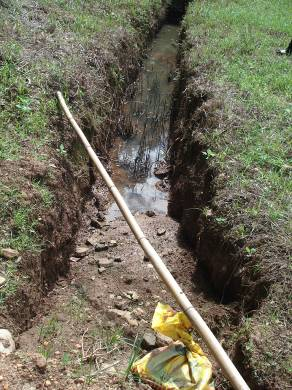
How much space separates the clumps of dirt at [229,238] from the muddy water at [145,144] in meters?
0.38

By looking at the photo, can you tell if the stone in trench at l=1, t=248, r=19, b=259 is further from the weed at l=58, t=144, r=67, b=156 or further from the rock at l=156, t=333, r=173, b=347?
the weed at l=58, t=144, r=67, b=156

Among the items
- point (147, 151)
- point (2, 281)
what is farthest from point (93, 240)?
point (147, 151)

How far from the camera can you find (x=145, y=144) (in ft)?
25.6

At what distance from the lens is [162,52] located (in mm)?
12734

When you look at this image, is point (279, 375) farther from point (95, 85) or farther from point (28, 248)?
point (95, 85)

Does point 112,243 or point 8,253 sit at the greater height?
point 8,253

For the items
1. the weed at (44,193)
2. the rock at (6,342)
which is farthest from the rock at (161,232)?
the rock at (6,342)

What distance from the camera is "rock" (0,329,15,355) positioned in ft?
9.86

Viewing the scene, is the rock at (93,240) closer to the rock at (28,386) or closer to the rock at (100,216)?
the rock at (100,216)

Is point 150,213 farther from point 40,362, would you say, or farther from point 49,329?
point 40,362

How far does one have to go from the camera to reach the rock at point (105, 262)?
4993 millimetres

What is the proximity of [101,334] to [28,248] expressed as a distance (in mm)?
1003

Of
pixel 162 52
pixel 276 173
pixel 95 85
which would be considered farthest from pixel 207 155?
pixel 162 52

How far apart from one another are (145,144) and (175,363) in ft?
16.9
